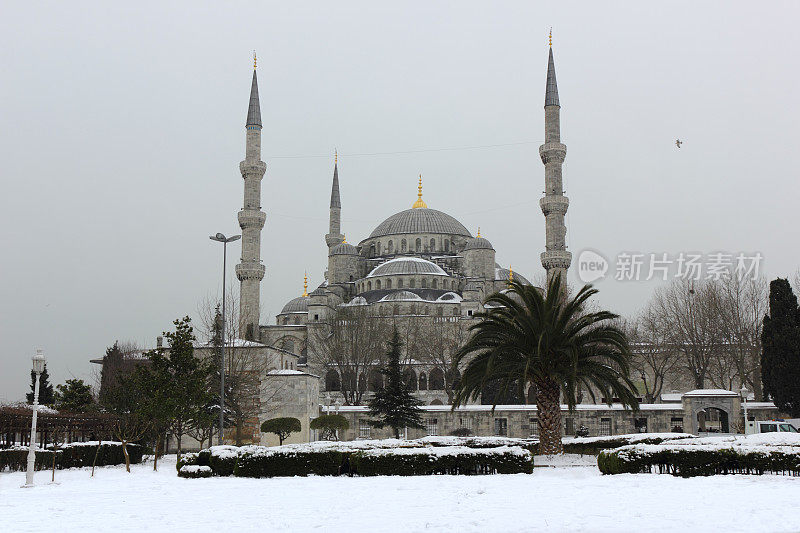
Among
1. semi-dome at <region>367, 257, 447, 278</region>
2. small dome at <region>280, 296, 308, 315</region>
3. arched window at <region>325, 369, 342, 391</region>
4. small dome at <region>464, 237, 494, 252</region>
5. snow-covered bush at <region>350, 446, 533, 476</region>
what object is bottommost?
snow-covered bush at <region>350, 446, 533, 476</region>

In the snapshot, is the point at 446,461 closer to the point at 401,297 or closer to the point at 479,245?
the point at 401,297

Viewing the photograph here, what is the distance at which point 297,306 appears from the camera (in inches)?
2928

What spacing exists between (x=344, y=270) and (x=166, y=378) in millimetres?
54965

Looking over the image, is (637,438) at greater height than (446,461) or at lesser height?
greater

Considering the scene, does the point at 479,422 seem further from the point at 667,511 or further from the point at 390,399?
the point at 667,511

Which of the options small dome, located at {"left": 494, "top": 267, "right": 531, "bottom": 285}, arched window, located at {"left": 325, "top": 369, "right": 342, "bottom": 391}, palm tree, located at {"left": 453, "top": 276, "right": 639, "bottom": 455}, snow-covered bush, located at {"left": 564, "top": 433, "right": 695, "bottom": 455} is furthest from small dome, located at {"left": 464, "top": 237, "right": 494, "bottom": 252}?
palm tree, located at {"left": 453, "top": 276, "right": 639, "bottom": 455}

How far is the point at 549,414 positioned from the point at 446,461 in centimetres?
459

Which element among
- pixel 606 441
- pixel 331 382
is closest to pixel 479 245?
pixel 331 382

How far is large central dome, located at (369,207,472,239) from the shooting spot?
83750mm

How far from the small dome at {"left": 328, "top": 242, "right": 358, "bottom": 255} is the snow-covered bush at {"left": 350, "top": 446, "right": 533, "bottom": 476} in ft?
196

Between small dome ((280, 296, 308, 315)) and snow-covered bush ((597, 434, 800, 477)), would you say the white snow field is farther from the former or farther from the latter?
small dome ((280, 296, 308, 315))

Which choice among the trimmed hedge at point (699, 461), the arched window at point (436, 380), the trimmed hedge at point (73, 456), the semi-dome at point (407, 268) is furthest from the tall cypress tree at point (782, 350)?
the semi-dome at point (407, 268)

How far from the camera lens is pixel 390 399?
121 feet

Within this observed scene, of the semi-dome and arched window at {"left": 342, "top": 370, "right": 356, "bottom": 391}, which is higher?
the semi-dome
